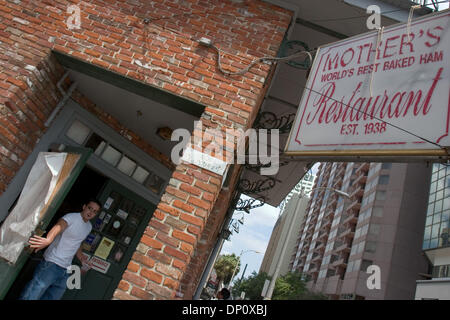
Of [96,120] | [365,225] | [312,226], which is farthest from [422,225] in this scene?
[96,120]

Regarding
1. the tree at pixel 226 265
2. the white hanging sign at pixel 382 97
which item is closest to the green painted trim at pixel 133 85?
the white hanging sign at pixel 382 97

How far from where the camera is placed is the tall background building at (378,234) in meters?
40.2

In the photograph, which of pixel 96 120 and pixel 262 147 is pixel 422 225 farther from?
pixel 96 120

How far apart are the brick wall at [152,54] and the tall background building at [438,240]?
26287 mm

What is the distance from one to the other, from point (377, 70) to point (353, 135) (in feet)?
2.49

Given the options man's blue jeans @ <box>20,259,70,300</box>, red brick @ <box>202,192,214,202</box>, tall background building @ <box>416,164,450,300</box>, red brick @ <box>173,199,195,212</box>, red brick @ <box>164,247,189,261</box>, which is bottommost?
man's blue jeans @ <box>20,259,70,300</box>

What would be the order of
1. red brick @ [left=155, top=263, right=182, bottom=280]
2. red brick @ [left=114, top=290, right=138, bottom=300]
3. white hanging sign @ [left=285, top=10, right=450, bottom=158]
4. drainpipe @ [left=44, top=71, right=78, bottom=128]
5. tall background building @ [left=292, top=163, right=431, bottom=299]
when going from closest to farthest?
white hanging sign @ [left=285, top=10, right=450, bottom=158], red brick @ [left=114, top=290, right=138, bottom=300], red brick @ [left=155, top=263, right=182, bottom=280], drainpipe @ [left=44, top=71, right=78, bottom=128], tall background building @ [left=292, top=163, right=431, bottom=299]

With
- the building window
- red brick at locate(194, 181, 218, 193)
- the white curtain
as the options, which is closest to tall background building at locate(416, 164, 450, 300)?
the building window

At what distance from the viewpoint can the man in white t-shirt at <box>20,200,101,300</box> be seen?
159 inches

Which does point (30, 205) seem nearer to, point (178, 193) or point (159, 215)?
point (159, 215)

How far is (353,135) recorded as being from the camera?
2859 mm

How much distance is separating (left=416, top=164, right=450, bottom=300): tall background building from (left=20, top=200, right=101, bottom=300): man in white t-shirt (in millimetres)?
26919

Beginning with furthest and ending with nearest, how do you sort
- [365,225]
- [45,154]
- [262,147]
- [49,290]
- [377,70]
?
[365,225], [262,147], [45,154], [49,290], [377,70]

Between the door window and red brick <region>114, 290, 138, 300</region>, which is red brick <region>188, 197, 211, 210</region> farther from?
the door window
